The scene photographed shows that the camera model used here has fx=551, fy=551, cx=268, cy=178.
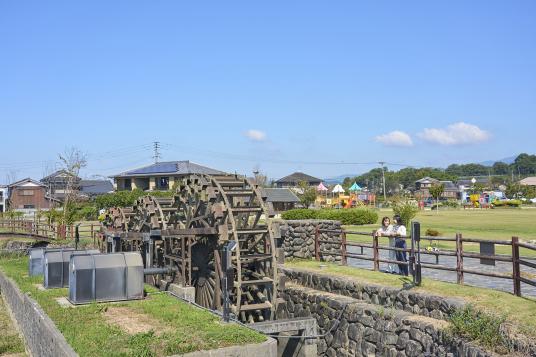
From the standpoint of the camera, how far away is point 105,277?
11.1 m

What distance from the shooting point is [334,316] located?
12.2 m

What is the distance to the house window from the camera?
69.7 m

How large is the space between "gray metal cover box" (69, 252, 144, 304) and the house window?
58.9 metres

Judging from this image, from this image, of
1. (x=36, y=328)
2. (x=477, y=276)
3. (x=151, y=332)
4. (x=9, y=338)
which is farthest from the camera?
(x=9, y=338)

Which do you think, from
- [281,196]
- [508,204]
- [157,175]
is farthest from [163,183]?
[508,204]

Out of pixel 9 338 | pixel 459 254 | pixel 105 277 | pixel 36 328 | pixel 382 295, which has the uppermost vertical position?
pixel 459 254

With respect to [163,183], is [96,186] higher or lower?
higher

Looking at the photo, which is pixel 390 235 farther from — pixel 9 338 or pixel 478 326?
pixel 9 338

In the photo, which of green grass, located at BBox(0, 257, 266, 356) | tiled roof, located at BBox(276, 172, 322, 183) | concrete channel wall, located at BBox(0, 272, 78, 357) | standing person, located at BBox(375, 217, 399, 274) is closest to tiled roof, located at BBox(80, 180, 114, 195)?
tiled roof, located at BBox(276, 172, 322, 183)

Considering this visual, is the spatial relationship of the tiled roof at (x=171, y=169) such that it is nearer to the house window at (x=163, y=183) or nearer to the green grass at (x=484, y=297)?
the house window at (x=163, y=183)

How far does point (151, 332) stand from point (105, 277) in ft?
10.8

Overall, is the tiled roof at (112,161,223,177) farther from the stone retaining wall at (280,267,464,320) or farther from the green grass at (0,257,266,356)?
the green grass at (0,257,266,356)

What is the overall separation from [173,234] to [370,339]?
256 inches

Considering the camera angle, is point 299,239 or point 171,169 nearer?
point 299,239
